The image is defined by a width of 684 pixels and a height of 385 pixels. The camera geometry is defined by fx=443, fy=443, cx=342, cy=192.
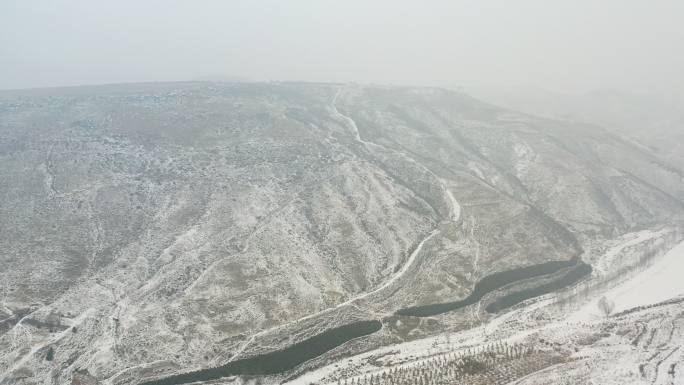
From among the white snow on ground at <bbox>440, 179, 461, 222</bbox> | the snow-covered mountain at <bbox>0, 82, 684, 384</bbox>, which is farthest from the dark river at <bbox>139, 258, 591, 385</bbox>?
the white snow on ground at <bbox>440, 179, 461, 222</bbox>

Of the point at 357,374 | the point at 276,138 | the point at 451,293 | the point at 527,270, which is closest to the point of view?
the point at 357,374

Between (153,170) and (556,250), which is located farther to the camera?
(153,170)

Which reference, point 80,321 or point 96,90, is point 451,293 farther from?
point 96,90

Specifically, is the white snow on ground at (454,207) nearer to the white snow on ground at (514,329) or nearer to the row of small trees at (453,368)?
the white snow on ground at (514,329)

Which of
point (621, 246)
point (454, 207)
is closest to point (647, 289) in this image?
point (621, 246)

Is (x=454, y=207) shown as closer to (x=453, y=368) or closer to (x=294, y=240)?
(x=294, y=240)

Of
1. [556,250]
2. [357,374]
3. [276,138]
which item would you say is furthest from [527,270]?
[276,138]

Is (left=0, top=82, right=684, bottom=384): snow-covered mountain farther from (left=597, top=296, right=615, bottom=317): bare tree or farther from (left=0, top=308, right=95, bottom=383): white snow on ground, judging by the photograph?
(left=597, top=296, right=615, bottom=317): bare tree
